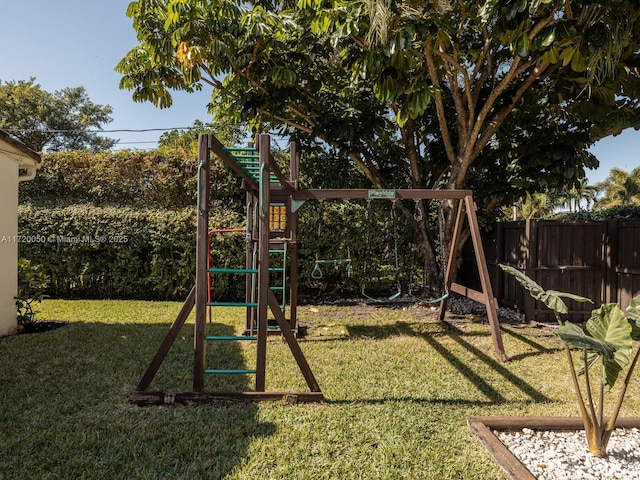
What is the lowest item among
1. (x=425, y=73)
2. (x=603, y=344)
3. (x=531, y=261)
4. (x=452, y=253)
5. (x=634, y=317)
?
(x=603, y=344)

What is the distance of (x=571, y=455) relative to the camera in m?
2.13

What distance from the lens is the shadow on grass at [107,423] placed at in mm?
2033

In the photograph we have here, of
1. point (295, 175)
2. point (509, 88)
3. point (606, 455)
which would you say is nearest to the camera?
point (606, 455)

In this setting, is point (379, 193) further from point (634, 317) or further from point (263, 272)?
point (634, 317)

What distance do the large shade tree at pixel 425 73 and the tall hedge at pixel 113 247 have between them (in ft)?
7.77

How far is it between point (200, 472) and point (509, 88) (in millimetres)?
6383

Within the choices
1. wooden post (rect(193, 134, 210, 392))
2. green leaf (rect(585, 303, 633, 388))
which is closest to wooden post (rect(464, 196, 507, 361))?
green leaf (rect(585, 303, 633, 388))

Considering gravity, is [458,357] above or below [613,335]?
below

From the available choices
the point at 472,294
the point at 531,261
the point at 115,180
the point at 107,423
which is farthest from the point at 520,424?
the point at 115,180

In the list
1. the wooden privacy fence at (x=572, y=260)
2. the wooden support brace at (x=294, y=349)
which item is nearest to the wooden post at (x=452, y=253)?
the wooden privacy fence at (x=572, y=260)

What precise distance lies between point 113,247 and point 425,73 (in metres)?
6.39

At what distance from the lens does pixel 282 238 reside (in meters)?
4.93

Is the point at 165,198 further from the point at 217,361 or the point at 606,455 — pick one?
the point at 606,455

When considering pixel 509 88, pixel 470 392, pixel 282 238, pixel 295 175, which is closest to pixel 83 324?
pixel 282 238
